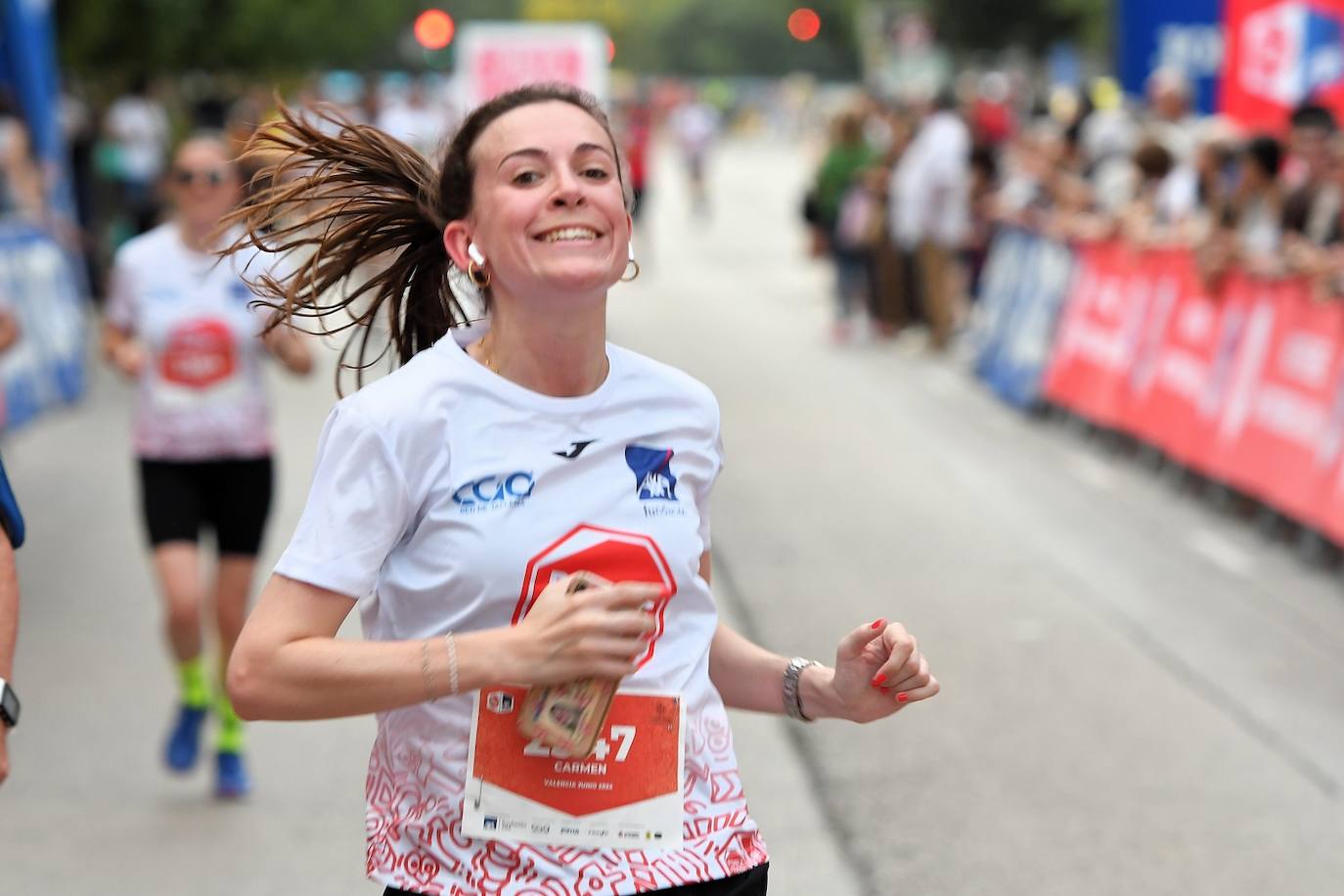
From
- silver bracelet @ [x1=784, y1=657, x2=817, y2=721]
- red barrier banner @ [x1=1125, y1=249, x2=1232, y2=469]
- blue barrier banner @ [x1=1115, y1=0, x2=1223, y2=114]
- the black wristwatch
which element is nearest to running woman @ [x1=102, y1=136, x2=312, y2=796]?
the black wristwatch

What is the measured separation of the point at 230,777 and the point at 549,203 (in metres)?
3.75

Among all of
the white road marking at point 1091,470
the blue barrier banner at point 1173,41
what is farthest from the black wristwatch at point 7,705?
the blue barrier banner at point 1173,41

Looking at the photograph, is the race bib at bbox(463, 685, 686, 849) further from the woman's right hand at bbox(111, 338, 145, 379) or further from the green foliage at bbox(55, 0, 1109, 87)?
the green foliage at bbox(55, 0, 1109, 87)

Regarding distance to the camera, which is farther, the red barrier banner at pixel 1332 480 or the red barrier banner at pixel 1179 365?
the red barrier banner at pixel 1179 365

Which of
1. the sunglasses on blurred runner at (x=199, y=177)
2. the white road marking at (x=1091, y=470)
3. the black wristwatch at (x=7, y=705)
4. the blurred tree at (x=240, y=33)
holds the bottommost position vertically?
the blurred tree at (x=240, y=33)

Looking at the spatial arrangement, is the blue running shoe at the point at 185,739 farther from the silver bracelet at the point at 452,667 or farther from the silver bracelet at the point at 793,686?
the silver bracelet at the point at 452,667

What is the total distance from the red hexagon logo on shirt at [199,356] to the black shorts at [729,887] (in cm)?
341

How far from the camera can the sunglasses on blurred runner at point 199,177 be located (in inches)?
232

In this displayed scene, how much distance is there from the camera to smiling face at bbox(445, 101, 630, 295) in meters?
2.57

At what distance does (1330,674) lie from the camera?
707 centimetres

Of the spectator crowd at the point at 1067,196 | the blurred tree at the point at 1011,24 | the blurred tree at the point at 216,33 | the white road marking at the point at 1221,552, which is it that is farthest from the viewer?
the blurred tree at the point at 1011,24

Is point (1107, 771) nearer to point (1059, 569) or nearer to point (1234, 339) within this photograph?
point (1059, 569)

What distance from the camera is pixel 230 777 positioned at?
587 centimetres

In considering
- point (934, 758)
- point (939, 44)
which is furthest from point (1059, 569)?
point (939, 44)
